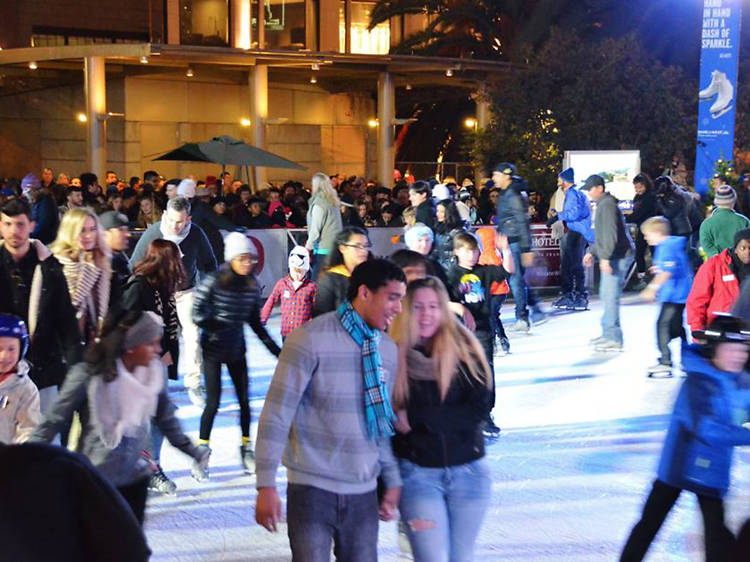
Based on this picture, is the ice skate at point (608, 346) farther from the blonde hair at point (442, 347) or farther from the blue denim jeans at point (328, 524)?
the blue denim jeans at point (328, 524)

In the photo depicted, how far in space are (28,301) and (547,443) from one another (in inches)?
148

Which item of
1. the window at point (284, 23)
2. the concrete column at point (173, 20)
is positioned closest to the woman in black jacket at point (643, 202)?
the window at point (284, 23)

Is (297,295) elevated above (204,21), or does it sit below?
below

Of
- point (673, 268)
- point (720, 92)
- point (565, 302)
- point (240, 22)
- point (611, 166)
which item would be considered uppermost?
point (240, 22)

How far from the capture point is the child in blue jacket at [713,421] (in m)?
4.36

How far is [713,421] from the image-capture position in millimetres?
4363

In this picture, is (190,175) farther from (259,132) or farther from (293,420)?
(293,420)

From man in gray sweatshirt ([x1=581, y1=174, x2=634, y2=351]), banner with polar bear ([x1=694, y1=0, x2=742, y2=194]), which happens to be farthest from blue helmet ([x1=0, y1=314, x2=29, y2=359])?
banner with polar bear ([x1=694, y1=0, x2=742, y2=194])

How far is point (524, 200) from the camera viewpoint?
11.5m

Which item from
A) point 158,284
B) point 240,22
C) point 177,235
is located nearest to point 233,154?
point 177,235

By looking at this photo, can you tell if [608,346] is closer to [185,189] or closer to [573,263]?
[573,263]

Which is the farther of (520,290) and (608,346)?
(520,290)

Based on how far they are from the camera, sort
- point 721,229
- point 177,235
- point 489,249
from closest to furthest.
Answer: point 177,235 < point 489,249 < point 721,229

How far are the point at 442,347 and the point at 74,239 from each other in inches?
114
